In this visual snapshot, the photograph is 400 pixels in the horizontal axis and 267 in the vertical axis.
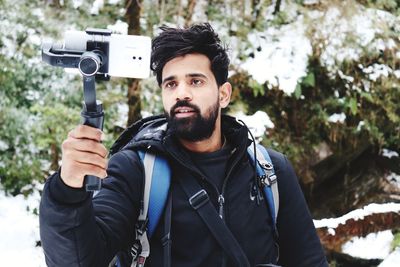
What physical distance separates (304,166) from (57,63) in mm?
5386

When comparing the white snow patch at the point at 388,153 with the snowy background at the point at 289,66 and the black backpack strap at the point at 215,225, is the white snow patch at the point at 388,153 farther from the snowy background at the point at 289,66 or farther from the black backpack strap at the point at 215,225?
the black backpack strap at the point at 215,225

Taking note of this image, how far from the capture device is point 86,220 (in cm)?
167

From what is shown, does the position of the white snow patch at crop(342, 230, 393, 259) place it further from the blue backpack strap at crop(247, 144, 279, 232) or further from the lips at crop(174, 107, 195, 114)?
the lips at crop(174, 107, 195, 114)

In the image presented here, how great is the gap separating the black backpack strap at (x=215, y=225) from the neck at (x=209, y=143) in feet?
1.08

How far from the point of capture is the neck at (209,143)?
2.48 m

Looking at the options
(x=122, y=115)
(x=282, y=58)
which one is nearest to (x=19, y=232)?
(x=122, y=115)

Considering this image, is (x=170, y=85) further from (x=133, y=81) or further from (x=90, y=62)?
(x=133, y=81)

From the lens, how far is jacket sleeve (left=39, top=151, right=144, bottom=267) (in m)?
1.61

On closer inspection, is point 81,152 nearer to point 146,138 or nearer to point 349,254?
point 146,138

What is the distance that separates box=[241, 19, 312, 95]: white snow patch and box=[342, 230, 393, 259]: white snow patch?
79.3 inches

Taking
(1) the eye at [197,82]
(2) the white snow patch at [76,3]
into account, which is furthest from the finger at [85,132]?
(2) the white snow patch at [76,3]

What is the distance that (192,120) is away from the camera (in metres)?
2.40

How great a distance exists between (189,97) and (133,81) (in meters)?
3.77

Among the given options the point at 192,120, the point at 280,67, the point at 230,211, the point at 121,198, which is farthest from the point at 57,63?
the point at 280,67
